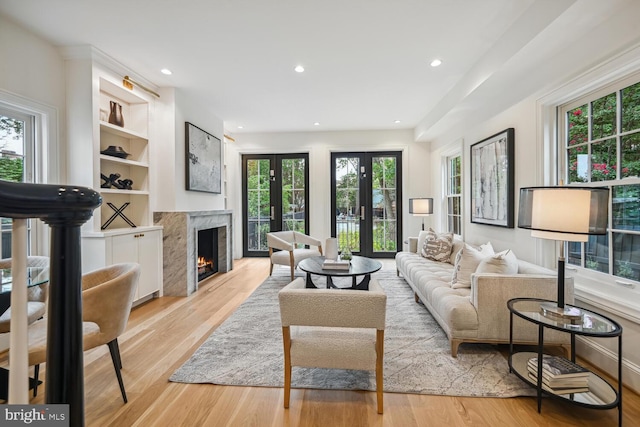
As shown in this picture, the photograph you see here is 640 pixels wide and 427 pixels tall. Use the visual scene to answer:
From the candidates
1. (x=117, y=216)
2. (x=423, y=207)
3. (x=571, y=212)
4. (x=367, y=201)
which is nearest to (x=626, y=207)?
(x=571, y=212)

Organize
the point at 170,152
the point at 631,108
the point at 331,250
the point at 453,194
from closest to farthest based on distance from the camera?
the point at 631,108 → the point at 331,250 → the point at 170,152 → the point at 453,194

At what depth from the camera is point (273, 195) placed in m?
6.19

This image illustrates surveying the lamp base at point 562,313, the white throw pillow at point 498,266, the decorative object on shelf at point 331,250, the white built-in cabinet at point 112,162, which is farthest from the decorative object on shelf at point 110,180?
the lamp base at point 562,313

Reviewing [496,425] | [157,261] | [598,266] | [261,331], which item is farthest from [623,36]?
[157,261]

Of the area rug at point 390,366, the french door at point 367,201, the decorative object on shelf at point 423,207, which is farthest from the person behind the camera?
the french door at point 367,201

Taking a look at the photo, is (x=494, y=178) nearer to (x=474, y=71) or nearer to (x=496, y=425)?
(x=474, y=71)

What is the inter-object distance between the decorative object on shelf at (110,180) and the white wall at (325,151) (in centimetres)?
275

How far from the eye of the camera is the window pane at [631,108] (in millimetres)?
1949

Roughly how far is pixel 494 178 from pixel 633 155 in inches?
58.4

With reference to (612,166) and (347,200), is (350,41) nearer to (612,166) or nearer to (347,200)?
(612,166)

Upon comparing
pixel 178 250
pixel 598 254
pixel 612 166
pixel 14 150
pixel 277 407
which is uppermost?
pixel 14 150

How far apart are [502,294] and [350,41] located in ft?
8.17

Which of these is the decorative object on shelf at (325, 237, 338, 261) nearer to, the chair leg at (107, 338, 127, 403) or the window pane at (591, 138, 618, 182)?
the chair leg at (107, 338, 127, 403)

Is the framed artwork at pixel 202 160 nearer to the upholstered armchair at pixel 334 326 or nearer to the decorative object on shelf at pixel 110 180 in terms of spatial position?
the decorative object on shelf at pixel 110 180
